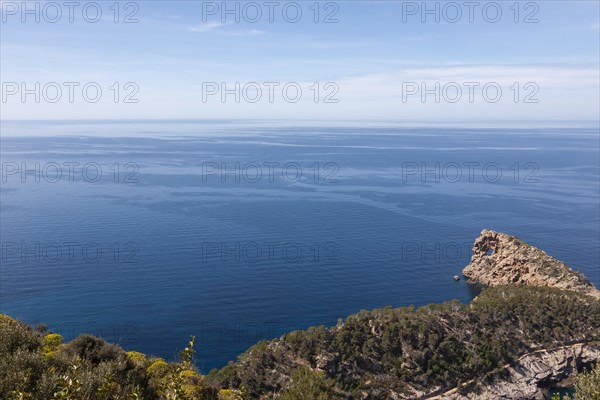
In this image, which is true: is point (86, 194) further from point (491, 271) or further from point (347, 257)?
point (491, 271)

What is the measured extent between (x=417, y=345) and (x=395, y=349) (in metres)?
2.57

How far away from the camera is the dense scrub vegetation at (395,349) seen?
3106 cm

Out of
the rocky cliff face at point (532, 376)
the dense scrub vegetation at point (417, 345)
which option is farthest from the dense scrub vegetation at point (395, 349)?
the rocky cliff face at point (532, 376)

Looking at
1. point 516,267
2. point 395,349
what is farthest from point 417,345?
point 516,267

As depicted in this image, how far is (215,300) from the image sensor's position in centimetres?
7425

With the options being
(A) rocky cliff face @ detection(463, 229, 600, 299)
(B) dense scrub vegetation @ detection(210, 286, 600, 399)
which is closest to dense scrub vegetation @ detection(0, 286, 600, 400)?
(B) dense scrub vegetation @ detection(210, 286, 600, 399)

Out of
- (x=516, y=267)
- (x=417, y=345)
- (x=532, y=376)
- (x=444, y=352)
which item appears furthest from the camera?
(x=516, y=267)

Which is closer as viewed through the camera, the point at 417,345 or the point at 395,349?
the point at 395,349

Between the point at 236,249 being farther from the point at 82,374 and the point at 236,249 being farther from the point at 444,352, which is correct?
the point at 82,374

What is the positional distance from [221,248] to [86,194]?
76.0 metres

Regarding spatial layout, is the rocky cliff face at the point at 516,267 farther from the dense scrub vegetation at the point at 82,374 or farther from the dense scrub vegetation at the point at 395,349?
the dense scrub vegetation at the point at 82,374

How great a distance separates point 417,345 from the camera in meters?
48.0

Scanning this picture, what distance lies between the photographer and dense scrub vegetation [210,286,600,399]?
43.5 metres

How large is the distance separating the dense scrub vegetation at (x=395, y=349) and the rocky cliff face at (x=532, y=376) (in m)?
0.93
